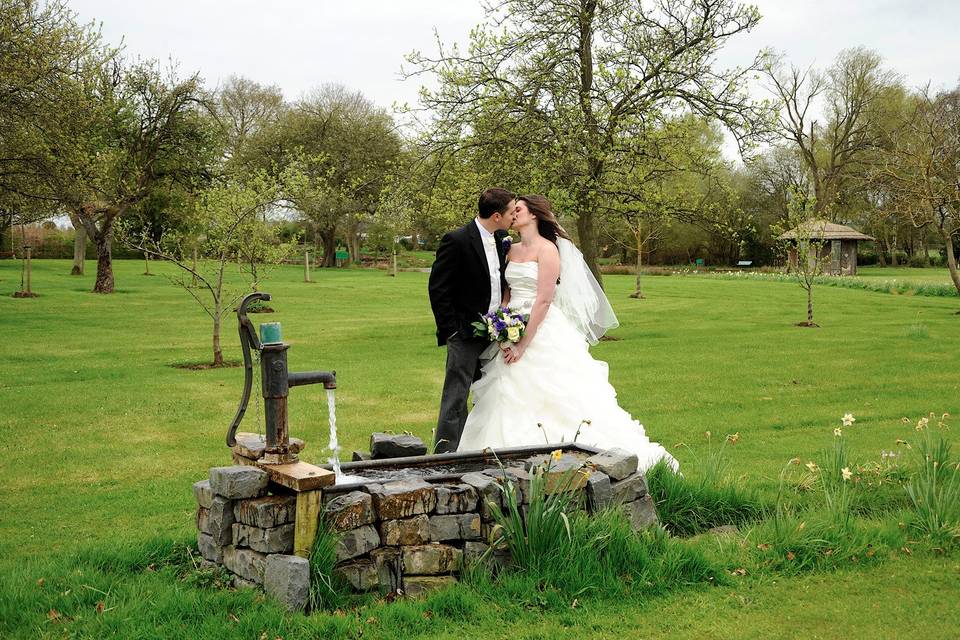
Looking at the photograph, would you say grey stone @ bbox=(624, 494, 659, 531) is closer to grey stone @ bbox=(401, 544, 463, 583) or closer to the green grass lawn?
the green grass lawn

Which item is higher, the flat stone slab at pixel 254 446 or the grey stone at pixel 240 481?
the flat stone slab at pixel 254 446

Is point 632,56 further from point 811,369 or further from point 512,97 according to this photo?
point 811,369

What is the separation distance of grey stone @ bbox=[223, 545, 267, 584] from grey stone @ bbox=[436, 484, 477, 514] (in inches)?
42.3

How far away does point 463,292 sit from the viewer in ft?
25.6

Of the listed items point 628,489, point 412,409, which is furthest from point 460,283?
point 412,409

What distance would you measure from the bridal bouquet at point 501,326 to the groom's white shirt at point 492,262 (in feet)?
0.60

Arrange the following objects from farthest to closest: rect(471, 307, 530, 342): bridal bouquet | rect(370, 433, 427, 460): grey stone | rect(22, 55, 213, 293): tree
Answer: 1. rect(22, 55, 213, 293): tree
2. rect(471, 307, 530, 342): bridal bouquet
3. rect(370, 433, 427, 460): grey stone

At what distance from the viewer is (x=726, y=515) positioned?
6590 millimetres

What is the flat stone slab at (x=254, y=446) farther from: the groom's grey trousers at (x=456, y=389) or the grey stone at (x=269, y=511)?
the groom's grey trousers at (x=456, y=389)

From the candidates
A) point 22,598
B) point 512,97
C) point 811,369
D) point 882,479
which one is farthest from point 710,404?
point 22,598

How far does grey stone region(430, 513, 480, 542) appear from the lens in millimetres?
5059

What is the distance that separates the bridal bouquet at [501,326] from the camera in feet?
24.5

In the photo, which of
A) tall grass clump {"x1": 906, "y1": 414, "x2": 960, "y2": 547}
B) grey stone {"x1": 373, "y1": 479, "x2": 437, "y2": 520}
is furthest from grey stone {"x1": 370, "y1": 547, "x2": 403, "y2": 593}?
tall grass clump {"x1": 906, "y1": 414, "x2": 960, "y2": 547}

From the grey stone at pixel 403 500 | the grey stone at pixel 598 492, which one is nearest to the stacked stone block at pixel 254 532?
the grey stone at pixel 403 500
